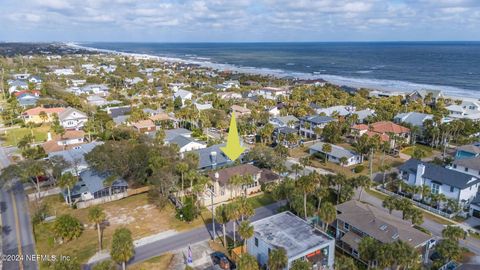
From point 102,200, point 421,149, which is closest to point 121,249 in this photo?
point 102,200

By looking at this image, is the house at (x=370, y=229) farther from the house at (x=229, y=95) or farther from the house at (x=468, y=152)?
the house at (x=229, y=95)

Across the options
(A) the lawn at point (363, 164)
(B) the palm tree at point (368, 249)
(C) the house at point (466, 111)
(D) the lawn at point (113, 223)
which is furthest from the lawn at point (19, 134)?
(C) the house at point (466, 111)

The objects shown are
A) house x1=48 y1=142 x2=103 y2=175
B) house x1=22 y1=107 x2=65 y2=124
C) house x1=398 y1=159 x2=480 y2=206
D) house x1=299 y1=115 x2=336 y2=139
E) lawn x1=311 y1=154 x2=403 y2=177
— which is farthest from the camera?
house x1=22 y1=107 x2=65 y2=124

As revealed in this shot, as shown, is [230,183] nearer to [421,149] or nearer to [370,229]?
[370,229]

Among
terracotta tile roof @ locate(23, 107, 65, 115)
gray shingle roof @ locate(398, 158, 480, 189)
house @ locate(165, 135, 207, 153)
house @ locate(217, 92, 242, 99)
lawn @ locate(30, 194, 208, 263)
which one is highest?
house @ locate(217, 92, 242, 99)

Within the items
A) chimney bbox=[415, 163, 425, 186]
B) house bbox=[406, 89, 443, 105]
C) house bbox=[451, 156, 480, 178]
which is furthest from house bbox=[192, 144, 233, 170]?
house bbox=[406, 89, 443, 105]

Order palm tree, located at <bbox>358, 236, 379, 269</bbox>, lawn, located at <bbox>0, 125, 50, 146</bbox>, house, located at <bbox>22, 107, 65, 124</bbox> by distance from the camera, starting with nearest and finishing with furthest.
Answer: palm tree, located at <bbox>358, 236, 379, 269</bbox> → lawn, located at <bbox>0, 125, 50, 146</bbox> → house, located at <bbox>22, 107, 65, 124</bbox>

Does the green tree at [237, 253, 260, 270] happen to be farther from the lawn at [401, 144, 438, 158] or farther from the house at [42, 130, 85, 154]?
the house at [42, 130, 85, 154]
